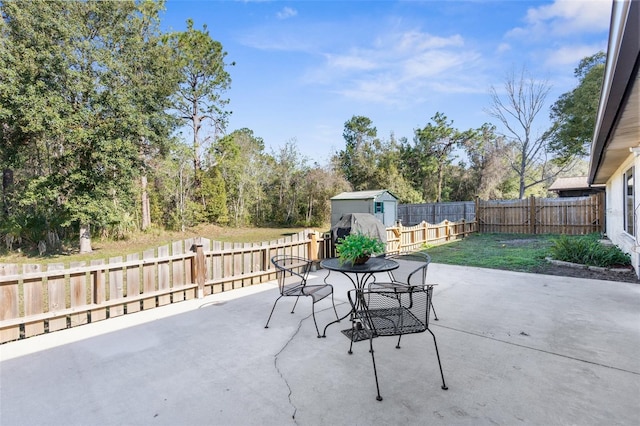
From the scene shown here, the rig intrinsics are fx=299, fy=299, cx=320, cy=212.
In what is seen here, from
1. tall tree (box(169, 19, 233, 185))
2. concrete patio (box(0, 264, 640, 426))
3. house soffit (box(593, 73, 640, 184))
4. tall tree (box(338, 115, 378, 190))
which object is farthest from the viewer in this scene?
tall tree (box(338, 115, 378, 190))

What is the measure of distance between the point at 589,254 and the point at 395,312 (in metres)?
6.13

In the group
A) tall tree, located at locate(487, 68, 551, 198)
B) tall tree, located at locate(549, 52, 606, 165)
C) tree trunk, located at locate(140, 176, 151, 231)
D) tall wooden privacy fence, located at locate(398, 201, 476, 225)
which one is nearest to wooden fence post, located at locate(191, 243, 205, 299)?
tree trunk, located at locate(140, 176, 151, 231)

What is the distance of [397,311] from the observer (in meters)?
2.41

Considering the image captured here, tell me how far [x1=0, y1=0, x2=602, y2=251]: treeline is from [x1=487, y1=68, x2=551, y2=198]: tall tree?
4.7 inches

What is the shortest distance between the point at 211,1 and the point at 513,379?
9.41 m

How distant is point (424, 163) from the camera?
2175 centimetres

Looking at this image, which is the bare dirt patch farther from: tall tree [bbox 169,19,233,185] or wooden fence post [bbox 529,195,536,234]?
tall tree [bbox 169,19,233,185]

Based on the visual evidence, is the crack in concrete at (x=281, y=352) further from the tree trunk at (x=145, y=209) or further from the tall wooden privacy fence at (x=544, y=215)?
the tree trunk at (x=145, y=209)

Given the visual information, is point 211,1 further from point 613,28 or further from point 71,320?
point 613,28

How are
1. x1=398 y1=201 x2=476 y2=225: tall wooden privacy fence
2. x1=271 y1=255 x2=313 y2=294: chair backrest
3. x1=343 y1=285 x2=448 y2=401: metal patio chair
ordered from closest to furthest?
x1=343 y1=285 x2=448 y2=401: metal patio chair, x1=271 y1=255 x2=313 y2=294: chair backrest, x1=398 y1=201 x2=476 y2=225: tall wooden privacy fence

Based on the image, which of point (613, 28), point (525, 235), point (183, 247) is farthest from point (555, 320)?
point (525, 235)

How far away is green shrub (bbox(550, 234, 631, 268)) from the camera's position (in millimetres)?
5762

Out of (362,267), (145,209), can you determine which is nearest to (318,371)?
(362,267)

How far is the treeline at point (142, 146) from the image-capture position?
8.96m
